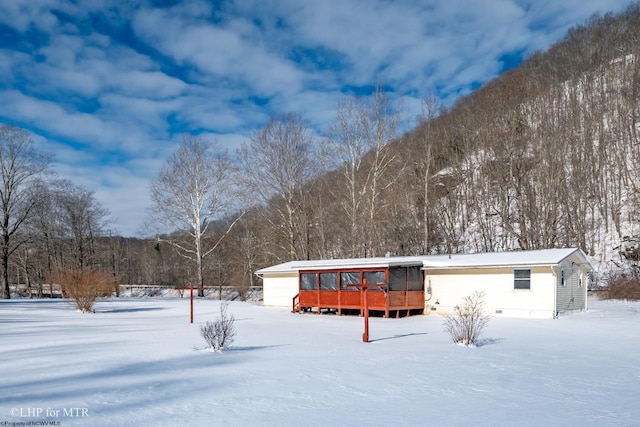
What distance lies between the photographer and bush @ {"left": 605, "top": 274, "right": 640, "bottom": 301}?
945 inches

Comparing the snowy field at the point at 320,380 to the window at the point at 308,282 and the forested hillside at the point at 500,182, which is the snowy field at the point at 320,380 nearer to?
the window at the point at 308,282

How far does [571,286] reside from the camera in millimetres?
18891

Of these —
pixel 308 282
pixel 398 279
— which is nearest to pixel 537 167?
pixel 398 279

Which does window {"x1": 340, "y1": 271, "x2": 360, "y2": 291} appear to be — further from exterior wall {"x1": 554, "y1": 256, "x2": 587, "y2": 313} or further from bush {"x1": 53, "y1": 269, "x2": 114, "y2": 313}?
bush {"x1": 53, "y1": 269, "x2": 114, "y2": 313}

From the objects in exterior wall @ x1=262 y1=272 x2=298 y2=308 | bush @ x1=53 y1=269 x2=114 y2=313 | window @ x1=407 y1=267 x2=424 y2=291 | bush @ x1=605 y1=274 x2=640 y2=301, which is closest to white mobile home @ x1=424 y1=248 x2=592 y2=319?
window @ x1=407 y1=267 x2=424 y2=291

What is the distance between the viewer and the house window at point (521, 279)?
17875 mm

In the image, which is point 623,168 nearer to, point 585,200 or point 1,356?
point 585,200

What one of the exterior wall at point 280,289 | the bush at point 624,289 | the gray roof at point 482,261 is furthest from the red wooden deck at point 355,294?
the bush at point 624,289

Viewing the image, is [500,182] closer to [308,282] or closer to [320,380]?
[308,282]

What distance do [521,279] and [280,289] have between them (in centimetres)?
1299

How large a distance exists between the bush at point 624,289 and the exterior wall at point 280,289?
57.8 ft

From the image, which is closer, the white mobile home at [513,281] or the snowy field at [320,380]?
the snowy field at [320,380]

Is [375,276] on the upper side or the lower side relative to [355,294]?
upper

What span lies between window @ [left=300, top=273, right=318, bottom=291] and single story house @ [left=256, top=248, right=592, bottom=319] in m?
0.05
